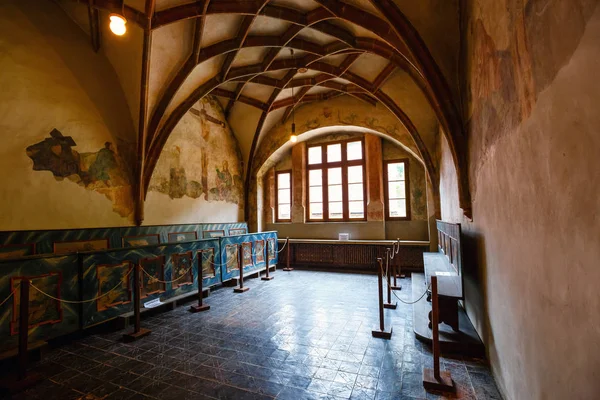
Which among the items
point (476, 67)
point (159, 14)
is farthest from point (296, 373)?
point (159, 14)

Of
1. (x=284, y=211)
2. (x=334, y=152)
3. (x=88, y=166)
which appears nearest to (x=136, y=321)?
(x=88, y=166)

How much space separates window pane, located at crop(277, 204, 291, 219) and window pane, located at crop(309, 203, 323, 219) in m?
1.02

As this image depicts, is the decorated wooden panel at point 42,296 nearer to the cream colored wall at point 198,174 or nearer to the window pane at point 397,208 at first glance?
the cream colored wall at point 198,174

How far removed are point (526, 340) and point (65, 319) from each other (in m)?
5.42

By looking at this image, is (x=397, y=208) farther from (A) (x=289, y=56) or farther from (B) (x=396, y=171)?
(A) (x=289, y=56)

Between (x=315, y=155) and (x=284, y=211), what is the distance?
2666 millimetres

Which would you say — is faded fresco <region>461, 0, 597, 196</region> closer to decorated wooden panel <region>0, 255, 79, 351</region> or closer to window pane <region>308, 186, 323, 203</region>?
decorated wooden panel <region>0, 255, 79, 351</region>

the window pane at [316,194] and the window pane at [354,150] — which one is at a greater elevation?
the window pane at [354,150]

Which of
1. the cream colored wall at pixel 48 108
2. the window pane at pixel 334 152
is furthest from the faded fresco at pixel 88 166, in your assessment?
the window pane at pixel 334 152

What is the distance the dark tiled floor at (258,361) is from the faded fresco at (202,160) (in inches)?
160

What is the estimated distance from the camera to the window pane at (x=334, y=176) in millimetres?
10461

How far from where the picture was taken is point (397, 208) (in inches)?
375

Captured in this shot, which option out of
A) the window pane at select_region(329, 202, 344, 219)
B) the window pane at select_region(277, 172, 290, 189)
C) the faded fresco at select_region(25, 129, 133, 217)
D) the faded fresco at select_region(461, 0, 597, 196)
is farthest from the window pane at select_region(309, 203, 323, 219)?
the faded fresco at select_region(461, 0, 597, 196)

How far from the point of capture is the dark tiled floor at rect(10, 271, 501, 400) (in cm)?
280
